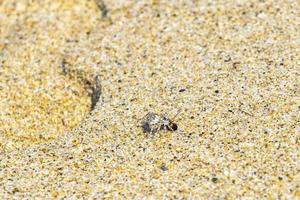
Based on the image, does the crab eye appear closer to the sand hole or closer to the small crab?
the small crab

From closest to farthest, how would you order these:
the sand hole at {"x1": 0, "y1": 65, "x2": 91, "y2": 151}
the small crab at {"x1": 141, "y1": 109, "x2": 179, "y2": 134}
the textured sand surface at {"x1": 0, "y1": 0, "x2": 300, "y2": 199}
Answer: the textured sand surface at {"x1": 0, "y1": 0, "x2": 300, "y2": 199}, the small crab at {"x1": 141, "y1": 109, "x2": 179, "y2": 134}, the sand hole at {"x1": 0, "y1": 65, "x2": 91, "y2": 151}

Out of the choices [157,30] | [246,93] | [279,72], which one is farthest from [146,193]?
[157,30]

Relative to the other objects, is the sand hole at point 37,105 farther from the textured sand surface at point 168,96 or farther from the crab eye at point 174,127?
the crab eye at point 174,127

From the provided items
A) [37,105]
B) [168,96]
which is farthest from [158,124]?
[37,105]

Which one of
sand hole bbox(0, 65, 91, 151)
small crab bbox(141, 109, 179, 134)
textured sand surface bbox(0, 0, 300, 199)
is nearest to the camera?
textured sand surface bbox(0, 0, 300, 199)

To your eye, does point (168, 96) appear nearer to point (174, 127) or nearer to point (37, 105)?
point (174, 127)

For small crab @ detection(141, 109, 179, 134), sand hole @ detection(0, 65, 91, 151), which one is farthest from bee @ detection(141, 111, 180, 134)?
sand hole @ detection(0, 65, 91, 151)

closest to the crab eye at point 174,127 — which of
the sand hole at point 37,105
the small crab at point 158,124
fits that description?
the small crab at point 158,124
